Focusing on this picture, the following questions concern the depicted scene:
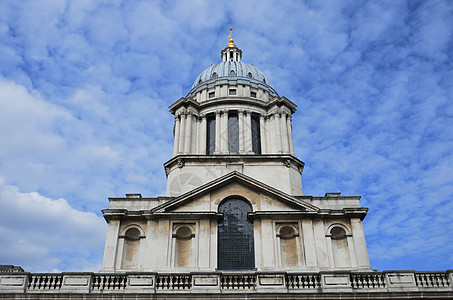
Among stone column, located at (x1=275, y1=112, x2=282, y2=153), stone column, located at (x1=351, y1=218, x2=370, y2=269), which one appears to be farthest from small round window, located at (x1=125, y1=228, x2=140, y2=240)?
stone column, located at (x1=351, y1=218, x2=370, y2=269)

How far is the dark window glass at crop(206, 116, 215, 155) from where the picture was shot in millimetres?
35344

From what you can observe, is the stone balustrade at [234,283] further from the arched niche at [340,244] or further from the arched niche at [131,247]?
the arched niche at [131,247]

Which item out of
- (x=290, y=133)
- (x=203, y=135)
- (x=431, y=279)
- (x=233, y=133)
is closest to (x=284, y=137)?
(x=290, y=133)

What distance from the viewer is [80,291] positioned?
1862 centimetres

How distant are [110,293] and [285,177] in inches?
673

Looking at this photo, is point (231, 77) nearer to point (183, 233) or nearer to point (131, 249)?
point (183, 233)

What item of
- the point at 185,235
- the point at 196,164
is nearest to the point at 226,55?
the point at 196,164

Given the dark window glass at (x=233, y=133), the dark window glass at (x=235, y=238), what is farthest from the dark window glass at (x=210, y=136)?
the dark window glass at (x=235, y=238)

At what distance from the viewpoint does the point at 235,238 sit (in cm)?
2661

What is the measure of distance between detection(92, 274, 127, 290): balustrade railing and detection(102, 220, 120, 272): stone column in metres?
6.68

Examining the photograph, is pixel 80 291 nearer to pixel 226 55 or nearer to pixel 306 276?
pixel 306 276

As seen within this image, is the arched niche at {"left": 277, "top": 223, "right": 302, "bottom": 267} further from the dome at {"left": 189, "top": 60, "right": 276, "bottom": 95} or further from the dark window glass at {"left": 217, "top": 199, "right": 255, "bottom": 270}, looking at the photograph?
the dome at {"left": 189, "top": 60, "right": 276, "bottom": 95}

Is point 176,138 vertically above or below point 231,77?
below

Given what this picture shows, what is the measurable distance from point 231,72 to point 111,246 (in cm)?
2204
